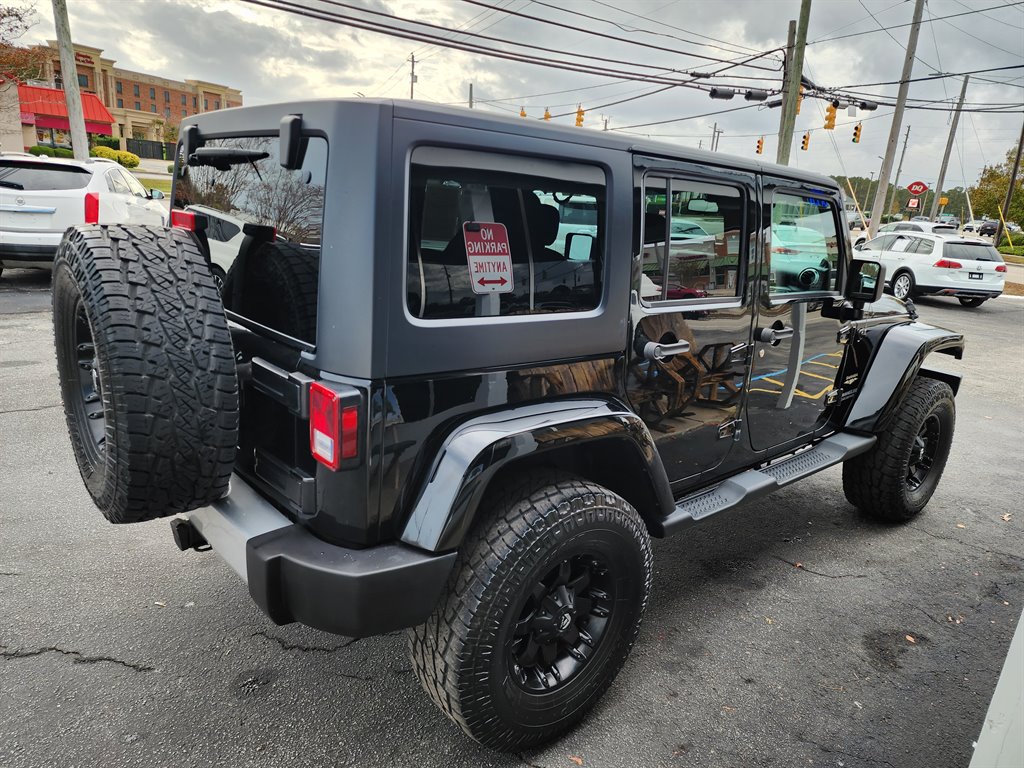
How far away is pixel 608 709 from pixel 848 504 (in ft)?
8.88

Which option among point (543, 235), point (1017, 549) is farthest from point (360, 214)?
point (1017, 549)

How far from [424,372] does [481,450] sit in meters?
0.26

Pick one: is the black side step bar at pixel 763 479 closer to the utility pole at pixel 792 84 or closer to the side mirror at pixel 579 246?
the side mirror at pixel 579 246

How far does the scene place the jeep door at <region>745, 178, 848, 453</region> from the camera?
9.96ft

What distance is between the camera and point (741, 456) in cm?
318

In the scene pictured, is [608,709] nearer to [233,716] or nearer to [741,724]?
[741,724]

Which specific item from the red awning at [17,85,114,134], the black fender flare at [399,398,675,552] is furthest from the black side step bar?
the red awning at [17,85,114,134]

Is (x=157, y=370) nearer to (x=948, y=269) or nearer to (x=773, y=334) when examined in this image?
(x=773, y=334)

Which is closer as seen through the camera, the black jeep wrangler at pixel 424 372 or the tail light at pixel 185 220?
the black jeep wrangler at pixel 424 372

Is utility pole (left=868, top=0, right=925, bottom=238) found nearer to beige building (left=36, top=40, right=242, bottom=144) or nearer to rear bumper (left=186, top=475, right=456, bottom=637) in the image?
rear bumper (left=186, top=475, right=456, bottom=637)

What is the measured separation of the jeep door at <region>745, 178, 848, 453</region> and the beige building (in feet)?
237

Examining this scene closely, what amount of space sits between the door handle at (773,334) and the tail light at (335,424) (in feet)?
6.43

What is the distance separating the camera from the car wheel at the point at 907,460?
3779 mm

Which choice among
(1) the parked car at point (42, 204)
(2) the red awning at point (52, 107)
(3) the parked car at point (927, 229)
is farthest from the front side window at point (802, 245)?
(2) the red awning at point (52, 107)
